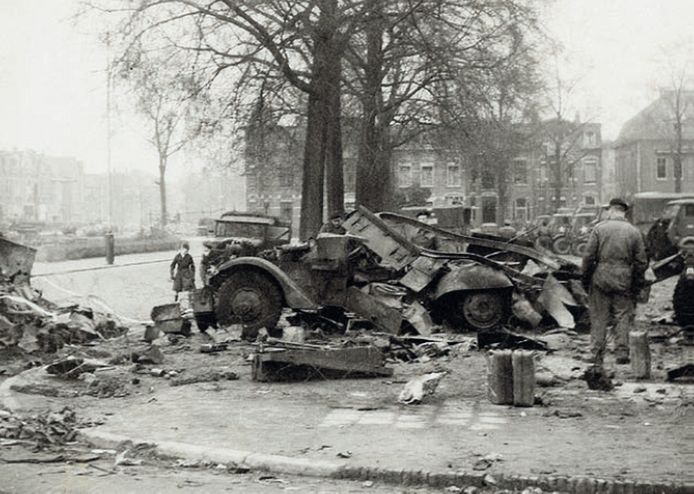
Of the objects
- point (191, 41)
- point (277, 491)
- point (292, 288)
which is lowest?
point (277, 491)

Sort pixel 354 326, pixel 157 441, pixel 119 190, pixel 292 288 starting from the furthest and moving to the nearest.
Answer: pixel 119 190 → pixel 354 326 → pixel 292 288 → pixel 157 441

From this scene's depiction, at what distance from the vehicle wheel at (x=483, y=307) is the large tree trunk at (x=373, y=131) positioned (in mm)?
9216

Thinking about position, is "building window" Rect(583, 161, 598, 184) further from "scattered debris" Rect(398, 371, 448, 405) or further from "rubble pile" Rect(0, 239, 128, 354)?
"scattered debris" Rect(398, 371, 448, 405)

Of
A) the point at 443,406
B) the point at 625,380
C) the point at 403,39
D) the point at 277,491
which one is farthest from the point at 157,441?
the point at 403,39

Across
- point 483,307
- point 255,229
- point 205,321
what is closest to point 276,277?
point 205,321

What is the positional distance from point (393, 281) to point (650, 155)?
60.0 metres

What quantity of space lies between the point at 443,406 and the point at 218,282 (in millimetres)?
6118

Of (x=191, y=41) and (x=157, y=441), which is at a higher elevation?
(x=191, y=41)

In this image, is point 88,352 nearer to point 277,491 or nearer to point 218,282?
point 218,282

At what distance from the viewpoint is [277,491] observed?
584cm

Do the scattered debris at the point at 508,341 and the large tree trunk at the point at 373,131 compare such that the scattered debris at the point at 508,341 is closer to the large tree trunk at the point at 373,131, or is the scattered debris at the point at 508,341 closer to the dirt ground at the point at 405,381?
the dirt ground at the point at 405,381

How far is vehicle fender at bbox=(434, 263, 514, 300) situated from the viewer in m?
13.9

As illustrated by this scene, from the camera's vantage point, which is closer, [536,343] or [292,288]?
[536,343]

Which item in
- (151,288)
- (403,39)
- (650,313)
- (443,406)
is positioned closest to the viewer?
(443,406)
